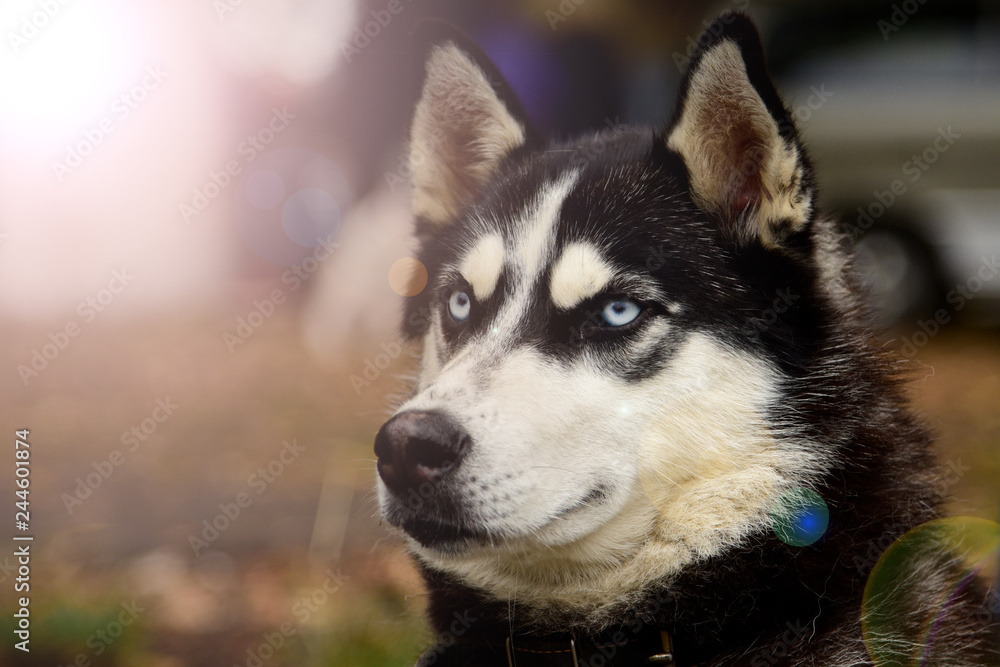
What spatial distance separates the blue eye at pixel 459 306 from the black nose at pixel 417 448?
0.69 meters

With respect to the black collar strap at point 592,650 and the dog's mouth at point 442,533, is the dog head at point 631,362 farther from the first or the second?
the black collar strap at point 592,650

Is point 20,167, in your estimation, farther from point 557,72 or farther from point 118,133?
point 557,72

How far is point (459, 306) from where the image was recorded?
2359 mm

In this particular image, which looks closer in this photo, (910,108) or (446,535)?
(446,535)

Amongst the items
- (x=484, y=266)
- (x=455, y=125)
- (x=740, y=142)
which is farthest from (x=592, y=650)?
(x=455, y=125)

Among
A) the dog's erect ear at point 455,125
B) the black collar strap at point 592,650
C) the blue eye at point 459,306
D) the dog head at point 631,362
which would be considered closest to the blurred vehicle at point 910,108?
the dog's erect ear at point 455,125

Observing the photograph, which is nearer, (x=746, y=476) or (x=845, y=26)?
(x=746, y=476)

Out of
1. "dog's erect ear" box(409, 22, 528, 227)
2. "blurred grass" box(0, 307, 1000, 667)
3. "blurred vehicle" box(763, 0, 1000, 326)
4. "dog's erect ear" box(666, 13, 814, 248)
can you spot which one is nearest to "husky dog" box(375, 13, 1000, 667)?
"dog's erect ear" box(666, 13, 814, 248)

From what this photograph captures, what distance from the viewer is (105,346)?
371 inches

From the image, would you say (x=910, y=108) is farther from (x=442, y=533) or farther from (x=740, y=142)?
(x=442, y=533)

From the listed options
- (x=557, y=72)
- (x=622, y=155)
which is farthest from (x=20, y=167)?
(x=622, y=155)

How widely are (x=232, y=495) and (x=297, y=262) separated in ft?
10.2

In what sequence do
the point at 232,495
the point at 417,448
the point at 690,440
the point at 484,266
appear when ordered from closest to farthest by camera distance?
the point at 417,448, the point at 690,440, the point at 484,266, the point at 232,495

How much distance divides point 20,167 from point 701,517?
3832 millimetres
